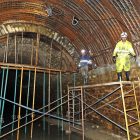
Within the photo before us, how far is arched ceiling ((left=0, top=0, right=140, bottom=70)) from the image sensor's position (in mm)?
4906

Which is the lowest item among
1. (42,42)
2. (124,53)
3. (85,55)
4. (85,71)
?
(85,71)

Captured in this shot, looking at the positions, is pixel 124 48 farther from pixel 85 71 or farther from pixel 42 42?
pixel 42 42

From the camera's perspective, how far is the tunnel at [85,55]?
474cm

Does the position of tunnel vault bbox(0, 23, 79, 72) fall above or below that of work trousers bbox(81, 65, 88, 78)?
above

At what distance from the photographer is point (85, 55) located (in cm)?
655

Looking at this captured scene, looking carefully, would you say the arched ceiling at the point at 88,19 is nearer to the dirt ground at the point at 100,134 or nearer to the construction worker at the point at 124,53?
the construction worker at the point at 124,53

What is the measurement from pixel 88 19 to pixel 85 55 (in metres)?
1.83

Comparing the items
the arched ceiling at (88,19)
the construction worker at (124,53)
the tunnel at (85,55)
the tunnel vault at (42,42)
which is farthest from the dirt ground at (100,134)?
the tunnel vault at (42,42)

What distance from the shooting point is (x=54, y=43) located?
8.37 m

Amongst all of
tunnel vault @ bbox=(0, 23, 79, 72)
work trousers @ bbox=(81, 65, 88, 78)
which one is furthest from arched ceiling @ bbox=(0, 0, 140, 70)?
work trousers @ bbox=(81, 65, 88, 78)

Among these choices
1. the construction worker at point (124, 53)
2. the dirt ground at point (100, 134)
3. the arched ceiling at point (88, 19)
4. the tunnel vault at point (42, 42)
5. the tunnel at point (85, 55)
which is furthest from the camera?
the tunnel vault at point (42, 42)

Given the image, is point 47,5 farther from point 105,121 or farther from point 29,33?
point 105,121

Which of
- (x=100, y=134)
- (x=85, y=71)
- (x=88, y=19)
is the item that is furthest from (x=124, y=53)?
(x=100, y=134)

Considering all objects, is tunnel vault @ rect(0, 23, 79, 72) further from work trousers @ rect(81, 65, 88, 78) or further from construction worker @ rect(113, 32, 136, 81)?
construction worker @ rect(113, 32, 136, 81)
